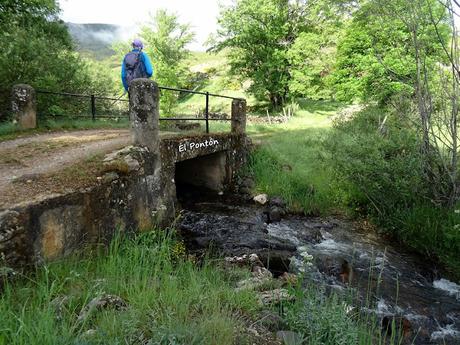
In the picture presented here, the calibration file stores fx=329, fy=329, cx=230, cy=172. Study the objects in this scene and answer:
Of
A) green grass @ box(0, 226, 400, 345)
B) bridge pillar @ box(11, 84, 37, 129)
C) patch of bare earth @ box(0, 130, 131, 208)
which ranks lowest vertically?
green grass @ box(0, 226, 400, 345)

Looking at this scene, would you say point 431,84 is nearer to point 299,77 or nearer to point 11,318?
point 11,318

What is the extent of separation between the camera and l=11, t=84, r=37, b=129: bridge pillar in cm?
813

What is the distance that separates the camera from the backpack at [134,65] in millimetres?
7539

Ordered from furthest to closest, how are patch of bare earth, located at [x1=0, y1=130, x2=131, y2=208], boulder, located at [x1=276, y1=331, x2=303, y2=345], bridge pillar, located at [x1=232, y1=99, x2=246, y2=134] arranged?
bridge pillar, located at [x1=232, y1=99, x2=246, y2=134] < patch of bare earth, located at [x1=0, y1=130, x2=131, y2=208] < boulder, located at [x1=276, y1=331, x2=303, y2=345]

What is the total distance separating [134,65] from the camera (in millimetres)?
7559

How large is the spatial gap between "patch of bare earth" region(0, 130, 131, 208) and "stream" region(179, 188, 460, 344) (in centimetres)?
246

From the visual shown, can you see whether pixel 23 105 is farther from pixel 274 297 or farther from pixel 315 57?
pixel 315 57

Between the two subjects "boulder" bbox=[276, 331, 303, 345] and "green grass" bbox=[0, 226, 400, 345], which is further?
"boulder" bbox=[276, 331, 303, 345]

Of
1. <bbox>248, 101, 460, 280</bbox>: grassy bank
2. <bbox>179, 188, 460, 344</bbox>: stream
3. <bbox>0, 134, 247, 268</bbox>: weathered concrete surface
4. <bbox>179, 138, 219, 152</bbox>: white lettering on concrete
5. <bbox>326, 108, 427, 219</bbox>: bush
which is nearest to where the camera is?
<bbox>0, 134, 247, 268</bbox>: weathered concrete surface

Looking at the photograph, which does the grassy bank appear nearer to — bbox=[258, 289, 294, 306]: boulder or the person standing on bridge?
bbox=[258, 289, 294, 306]: boulder

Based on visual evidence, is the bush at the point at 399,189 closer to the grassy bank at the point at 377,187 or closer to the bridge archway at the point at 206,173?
the grassy bank at the point at 377,187

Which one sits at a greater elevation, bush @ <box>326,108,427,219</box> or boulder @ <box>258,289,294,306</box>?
bush @ <box>326,108,427,219</box>

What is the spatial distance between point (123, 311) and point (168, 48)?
85.0 ft

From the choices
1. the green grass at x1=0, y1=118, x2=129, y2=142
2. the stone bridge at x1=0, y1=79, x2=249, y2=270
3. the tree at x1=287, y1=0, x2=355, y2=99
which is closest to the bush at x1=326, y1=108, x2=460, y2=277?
the stone bridge at x1=0, y1=79, x2=249, y2=270
